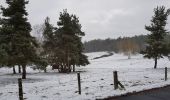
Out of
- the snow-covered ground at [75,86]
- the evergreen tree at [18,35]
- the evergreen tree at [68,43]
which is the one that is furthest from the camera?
the evergreen tree at [68,43]

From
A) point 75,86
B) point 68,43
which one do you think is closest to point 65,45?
point 68,43

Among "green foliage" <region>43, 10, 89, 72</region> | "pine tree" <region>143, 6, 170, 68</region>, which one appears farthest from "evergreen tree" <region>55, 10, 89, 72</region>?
"pine tree" <region>143, 6, 170, 68</region>

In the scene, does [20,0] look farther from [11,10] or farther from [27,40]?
[27,40]

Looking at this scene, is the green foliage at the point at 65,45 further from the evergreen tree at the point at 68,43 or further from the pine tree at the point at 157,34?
the pine tree at the point at 157,34

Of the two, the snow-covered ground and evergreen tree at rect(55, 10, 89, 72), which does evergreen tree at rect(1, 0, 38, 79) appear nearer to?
the snow-covered ground

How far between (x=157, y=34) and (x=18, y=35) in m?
26.8

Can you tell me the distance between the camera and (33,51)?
123ft

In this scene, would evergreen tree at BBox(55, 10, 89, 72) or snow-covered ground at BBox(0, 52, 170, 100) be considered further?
evergreen tree at BBox(55, 10, 89, 72)

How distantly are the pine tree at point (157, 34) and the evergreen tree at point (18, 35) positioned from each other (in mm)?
23544

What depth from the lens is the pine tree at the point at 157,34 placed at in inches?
2101

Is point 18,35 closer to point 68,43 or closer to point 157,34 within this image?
point 68,43

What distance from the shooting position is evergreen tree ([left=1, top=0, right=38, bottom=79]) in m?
36.6

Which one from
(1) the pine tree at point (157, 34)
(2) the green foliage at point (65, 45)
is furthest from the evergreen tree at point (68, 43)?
(1) the pine tree at point (157, 34)

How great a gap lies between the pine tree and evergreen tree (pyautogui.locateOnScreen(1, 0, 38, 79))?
23.5 m
